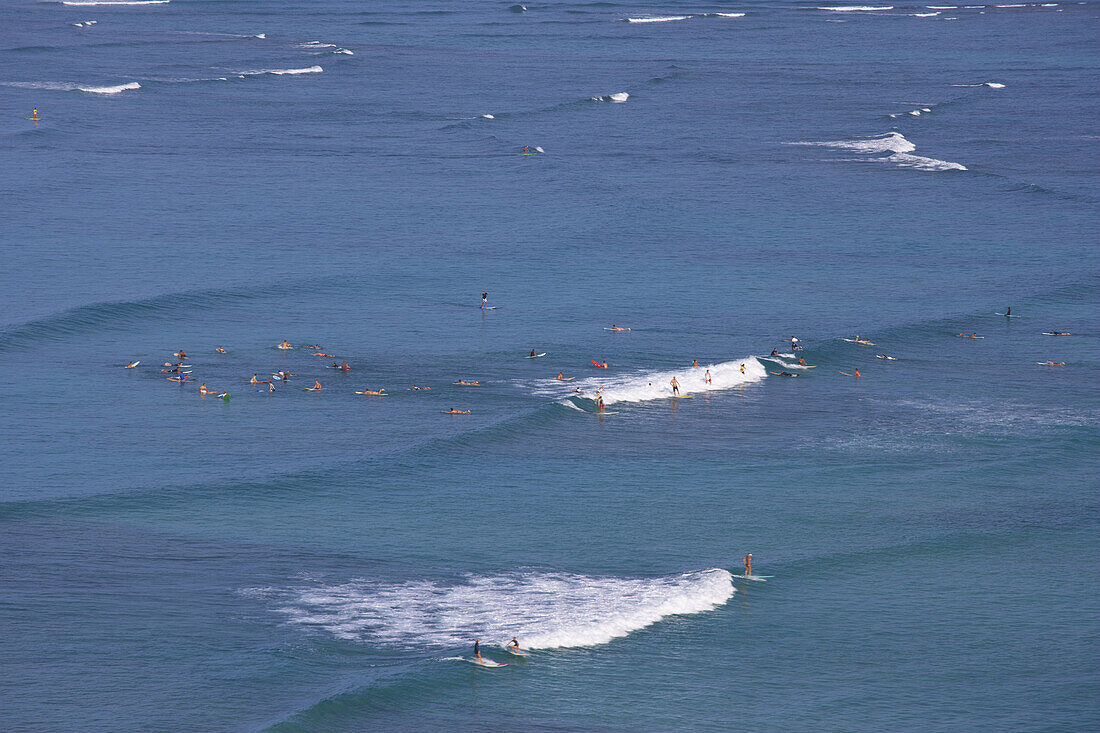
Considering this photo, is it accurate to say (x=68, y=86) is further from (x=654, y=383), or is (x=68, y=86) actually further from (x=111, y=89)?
(x=654, y=383)

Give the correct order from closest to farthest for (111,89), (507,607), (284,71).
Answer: (507,607)
(111,89)
(284,71)

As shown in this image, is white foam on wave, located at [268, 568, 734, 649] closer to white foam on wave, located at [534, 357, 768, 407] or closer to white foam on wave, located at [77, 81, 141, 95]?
white foam on wave, located at [534, 357, 768, 407]

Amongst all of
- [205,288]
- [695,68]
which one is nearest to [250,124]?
[205,288]

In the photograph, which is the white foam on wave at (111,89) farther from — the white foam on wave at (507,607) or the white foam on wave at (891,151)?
the white foam on wave at (507,607)

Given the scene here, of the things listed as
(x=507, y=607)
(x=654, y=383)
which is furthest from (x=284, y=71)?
Result: (x=507, y=607)

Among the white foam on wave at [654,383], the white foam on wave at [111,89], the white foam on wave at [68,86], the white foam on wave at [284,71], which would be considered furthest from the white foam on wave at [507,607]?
the white foam on wave at [284,71]

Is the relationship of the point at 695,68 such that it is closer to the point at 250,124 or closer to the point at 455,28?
the point at 455,28
